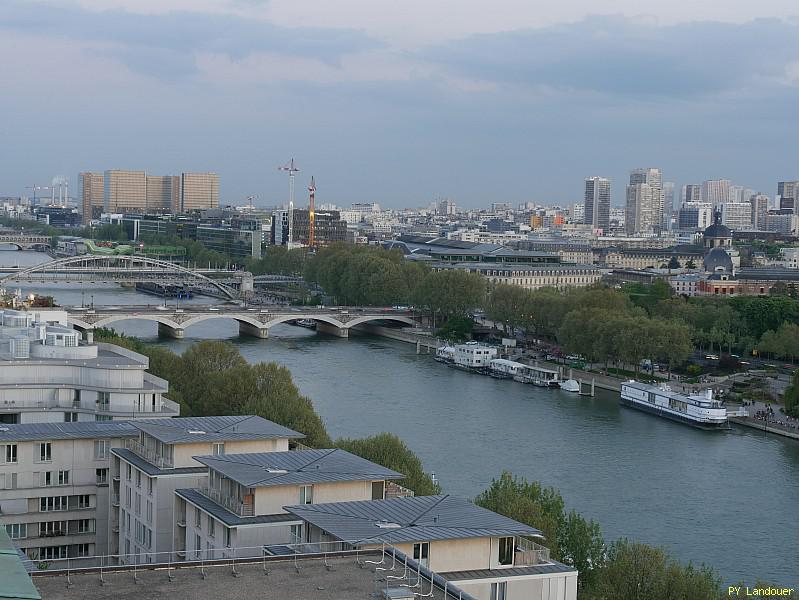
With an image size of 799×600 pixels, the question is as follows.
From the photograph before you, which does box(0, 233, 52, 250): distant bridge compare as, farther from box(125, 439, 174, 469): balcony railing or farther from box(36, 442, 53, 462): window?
box(125, 439, 174, 469): balcony railing

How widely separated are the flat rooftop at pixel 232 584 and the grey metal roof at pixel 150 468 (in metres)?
3.54

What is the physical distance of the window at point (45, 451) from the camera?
11234mm

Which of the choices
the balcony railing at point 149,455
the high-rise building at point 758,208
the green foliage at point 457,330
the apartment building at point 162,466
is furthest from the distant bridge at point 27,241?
the apartment building at point 162,466

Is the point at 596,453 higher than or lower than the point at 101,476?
lower

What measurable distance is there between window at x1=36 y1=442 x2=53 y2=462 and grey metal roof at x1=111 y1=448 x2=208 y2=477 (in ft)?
1.92

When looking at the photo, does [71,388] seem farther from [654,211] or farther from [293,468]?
[654,211]

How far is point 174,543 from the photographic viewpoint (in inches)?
381

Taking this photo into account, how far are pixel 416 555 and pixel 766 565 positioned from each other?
7314mm

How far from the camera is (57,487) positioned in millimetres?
11273

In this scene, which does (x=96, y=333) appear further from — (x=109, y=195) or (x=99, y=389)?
(x=109, y=195)

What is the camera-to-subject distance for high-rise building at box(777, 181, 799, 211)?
110188mm

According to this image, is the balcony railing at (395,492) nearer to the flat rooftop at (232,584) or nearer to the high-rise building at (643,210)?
the flat rooftop at (232,584)

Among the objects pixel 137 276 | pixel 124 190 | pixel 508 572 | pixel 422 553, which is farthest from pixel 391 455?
pixel 124 190

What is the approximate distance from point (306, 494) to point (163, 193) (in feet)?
365
